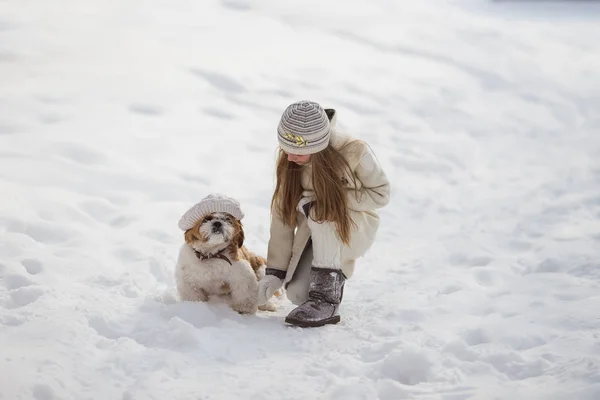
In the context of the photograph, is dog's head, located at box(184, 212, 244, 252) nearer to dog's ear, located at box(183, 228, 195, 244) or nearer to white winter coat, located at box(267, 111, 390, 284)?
dog's ear, located at box(183, 228, 195, 244)

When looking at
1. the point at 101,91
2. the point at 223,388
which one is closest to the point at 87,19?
the point at 101,91

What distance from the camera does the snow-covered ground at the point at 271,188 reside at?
3.21 metres

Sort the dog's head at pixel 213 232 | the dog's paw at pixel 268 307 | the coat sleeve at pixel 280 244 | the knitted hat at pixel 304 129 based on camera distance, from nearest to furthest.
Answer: the knitted hat at pixel 304 129 < the dog's head at pixel 213 232 < the coat sleeve at pixel 280 244 < the dog's paw at pixel 268 307

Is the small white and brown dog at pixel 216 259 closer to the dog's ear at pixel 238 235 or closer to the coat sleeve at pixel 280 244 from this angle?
the dog's ear at pixel 238 235

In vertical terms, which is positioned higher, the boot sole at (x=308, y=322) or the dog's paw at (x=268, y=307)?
the boot sole at (x=308, y=322)

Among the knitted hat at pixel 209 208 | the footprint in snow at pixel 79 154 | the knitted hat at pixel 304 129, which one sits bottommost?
the footprint in snow at pixel 79 154

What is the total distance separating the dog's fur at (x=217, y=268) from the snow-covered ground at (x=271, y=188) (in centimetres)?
12

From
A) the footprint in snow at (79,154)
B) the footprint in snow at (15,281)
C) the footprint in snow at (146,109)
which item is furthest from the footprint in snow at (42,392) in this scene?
the footprint in snow at (146,109)

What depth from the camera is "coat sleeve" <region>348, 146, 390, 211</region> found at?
385 centimetres

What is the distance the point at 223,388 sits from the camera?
3.05 m

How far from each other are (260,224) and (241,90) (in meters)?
3.26

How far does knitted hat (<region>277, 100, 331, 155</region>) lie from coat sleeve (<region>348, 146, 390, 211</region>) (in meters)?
0.30

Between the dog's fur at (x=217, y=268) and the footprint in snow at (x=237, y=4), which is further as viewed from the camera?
the footprint in snow at (x=237, y=4)

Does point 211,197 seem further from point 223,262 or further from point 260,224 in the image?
point 260,224
